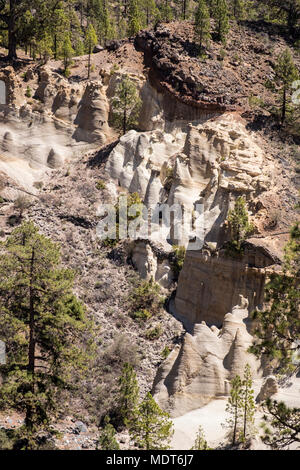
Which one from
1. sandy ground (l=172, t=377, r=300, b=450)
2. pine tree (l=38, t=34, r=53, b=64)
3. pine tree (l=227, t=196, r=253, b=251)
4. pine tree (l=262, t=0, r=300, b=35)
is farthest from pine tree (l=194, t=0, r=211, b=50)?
sandy ground (l=172, t=377, r=300, b=450)

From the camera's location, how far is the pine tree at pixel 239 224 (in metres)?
35.6

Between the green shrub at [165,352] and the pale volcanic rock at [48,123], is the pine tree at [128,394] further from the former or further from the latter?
the pale volcanic rock at [48,123]

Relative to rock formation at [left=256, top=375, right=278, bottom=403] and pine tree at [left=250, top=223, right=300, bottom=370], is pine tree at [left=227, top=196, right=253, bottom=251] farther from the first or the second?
pine tree at [left=250, top=223, right=300, bottom=370]

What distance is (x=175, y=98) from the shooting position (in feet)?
164

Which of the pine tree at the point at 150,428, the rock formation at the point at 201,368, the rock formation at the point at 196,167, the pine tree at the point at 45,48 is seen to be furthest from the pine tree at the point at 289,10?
the pine tree at the point at 150,428

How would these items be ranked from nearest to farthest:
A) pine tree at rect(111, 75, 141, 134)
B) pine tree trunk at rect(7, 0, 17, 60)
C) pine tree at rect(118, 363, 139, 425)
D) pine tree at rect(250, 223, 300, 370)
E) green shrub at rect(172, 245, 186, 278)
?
pine tree at rect(250, 223, 300, 370)
pine tree at rect(118, 363, 139, 425)
green shrub at rect(172, 245, 186, 278)
pine tree at rect(111, 75, 141, 134)
pine tree trunk at rect(7, 0, 17, 60)

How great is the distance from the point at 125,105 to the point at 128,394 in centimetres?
2679

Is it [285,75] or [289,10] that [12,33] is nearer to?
[285,75]

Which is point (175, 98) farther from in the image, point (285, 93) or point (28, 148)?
point (28, 148)

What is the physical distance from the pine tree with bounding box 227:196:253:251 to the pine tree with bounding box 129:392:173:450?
41.8 ft

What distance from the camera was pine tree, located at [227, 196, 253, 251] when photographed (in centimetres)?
3559

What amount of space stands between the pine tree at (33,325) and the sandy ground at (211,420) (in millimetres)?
5781

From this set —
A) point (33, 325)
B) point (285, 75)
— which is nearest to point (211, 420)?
point (33, 325)

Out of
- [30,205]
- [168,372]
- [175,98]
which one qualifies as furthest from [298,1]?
[168,372]
